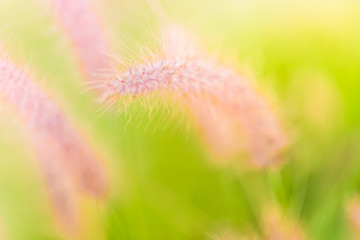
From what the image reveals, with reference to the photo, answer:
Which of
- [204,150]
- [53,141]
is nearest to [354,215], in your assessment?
[204,150]

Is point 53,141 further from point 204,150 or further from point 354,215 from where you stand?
point 354,215

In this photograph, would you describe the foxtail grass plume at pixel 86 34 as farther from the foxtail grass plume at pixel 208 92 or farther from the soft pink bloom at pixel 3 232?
the soft pink bloom at pixel 3 232

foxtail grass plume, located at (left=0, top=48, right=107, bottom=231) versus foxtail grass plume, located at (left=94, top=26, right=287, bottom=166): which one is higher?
foxtail grass plume, located at (left=94, top=26, right=287, bottom=166)

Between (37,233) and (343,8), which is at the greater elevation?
(343,8)

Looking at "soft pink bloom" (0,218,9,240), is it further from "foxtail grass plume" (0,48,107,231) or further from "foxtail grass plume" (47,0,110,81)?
"foxtail grass plume" (47,0,110,81)

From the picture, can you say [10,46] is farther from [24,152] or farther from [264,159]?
[264,159]

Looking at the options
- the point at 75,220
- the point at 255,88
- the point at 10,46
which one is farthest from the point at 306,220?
the point at 10,46

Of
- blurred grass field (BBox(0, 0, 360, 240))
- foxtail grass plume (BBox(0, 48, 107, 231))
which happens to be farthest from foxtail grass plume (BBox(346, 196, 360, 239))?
foxtail grass plume (BBox(0, 48, 107, 231))
